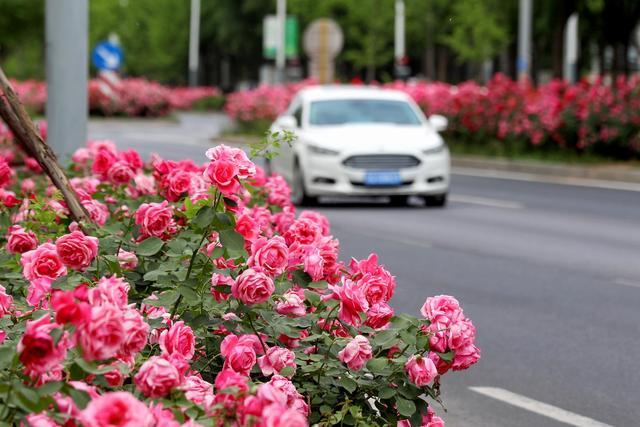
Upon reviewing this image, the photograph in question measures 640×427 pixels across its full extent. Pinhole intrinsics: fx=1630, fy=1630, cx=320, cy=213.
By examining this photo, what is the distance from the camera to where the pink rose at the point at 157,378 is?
11.6ft

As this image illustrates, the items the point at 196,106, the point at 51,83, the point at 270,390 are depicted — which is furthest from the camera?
the point at 196,106

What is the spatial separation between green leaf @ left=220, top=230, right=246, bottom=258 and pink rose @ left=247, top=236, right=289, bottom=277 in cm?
6

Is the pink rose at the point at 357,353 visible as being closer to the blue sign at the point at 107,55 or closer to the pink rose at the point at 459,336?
the pink rose at the point at 459,336

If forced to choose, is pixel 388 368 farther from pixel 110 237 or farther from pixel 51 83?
pixel 51 83

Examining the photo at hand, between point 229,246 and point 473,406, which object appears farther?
point 473,406

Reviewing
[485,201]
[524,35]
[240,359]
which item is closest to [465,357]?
[240,359]

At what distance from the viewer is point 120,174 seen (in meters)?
7.12

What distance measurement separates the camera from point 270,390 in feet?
11.2

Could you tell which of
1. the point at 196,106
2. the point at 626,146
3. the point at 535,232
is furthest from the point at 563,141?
the point at 196,106

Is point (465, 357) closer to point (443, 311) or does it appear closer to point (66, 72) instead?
point (443, 311)

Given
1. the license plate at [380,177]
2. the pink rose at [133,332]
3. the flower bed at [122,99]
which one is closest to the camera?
the pink rose at [133,332]

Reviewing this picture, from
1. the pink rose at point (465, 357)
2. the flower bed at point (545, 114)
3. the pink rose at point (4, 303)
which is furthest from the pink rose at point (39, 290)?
the flower bed at point (545, 114)

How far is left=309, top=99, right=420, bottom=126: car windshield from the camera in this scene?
20.6 m

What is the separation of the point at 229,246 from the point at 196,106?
272 ft
